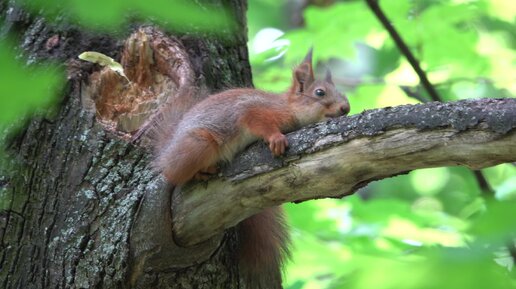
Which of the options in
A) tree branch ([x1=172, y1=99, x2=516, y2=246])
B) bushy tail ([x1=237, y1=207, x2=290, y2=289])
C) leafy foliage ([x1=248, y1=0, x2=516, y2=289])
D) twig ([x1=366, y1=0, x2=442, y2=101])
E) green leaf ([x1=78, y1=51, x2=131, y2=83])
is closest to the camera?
tree branch ([x1=172, y1=99, x2=516, y2=246])

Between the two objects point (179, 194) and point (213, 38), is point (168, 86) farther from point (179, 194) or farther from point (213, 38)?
point (179, 194)

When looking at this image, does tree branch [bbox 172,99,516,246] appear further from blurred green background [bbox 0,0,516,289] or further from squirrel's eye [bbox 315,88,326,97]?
squirrel's eye [bbox 315,88,326,97]

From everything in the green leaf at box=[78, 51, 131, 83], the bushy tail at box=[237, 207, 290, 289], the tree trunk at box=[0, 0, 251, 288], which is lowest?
the bushy tail at box=[237, 207, 290, 289]

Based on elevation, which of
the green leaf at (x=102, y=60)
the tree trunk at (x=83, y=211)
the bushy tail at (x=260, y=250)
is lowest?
the bushy tail at (x=260, y=250)

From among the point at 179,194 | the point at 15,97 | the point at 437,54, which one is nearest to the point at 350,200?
the point at 437,54

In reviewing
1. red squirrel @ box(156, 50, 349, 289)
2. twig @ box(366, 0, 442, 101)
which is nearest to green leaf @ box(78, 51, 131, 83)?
red squirrel @ box(156, 50, 349, 289)

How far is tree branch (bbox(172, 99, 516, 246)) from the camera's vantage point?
1553mm

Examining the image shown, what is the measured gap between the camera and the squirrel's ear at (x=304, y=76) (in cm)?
276

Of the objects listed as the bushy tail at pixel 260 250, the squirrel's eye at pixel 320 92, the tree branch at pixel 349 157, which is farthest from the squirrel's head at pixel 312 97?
the tree branch at pixel 349 157

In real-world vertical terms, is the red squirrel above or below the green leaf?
below

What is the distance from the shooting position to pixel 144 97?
2449mm

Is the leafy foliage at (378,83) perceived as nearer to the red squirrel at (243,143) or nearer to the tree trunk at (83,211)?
the red squirrel at (243,143)

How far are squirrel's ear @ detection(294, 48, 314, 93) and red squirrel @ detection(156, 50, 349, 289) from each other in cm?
17

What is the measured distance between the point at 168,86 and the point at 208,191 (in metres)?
0.67
